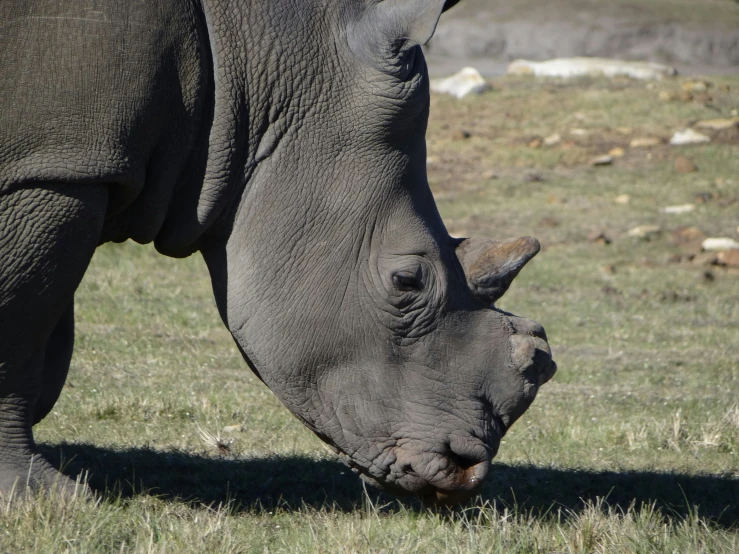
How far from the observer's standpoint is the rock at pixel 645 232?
44.4ft

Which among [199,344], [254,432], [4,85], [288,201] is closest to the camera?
[4,85]

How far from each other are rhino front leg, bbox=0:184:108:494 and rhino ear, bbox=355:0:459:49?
1.11 meters

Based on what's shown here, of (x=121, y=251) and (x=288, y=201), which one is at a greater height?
(x=288, y=201)

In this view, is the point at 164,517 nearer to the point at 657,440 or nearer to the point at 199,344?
the point at 657,440

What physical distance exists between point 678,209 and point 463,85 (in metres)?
6.58

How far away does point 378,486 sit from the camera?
4277 mm

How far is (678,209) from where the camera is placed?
14586mm

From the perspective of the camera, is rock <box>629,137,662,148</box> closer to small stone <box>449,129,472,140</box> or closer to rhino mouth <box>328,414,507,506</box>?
small stone <box>449,129,472,140</box>

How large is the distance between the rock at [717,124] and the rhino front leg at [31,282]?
1539cm

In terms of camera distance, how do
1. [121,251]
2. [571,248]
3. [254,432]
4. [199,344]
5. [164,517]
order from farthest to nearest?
[571,248], [121,251], [199,344], [254,432], [164,517]

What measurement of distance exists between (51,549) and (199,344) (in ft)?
15.1

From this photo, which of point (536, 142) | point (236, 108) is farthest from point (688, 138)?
point (236, 108)

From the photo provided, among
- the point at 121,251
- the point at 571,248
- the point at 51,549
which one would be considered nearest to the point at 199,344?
the point at 121,251

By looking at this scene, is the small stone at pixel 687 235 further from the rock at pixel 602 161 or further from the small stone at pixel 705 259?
the rock at pixel 602 161
